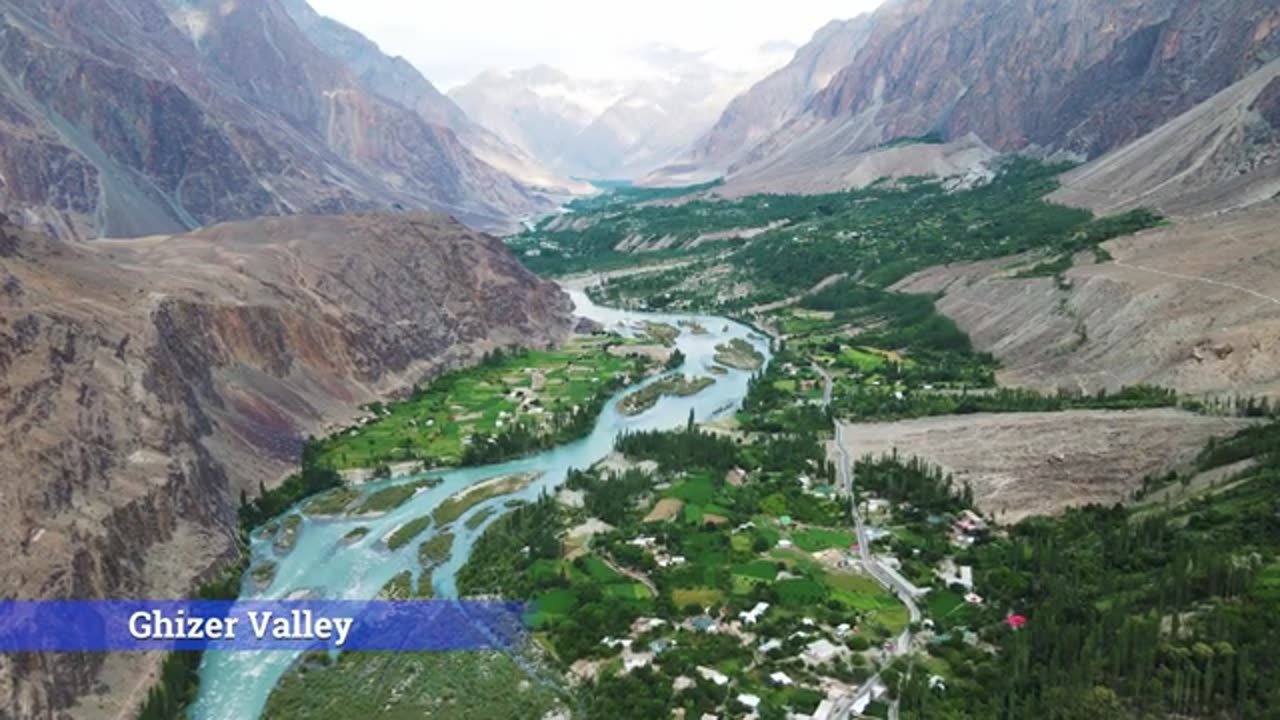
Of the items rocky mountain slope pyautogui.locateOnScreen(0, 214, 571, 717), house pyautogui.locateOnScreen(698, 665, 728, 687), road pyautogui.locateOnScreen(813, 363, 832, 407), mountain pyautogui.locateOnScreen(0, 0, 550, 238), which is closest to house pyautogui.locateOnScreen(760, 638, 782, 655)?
house pyautogui.locateOnScreen(698, 665, 728, 687)

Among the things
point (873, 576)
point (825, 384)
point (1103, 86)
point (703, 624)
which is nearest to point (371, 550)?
point (703, 624)

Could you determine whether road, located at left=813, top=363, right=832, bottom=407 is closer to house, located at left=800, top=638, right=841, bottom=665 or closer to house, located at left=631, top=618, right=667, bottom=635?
house, located at left=631, top=618, right=667, bottom=635

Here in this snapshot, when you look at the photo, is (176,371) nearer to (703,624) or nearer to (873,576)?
(703,624)

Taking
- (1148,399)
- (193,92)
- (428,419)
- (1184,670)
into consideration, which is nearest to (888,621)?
(1184,670)

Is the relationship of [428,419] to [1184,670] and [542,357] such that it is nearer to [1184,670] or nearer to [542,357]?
[542,357]

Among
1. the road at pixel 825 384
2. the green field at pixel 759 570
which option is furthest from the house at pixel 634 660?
the road at pixel 825 384
